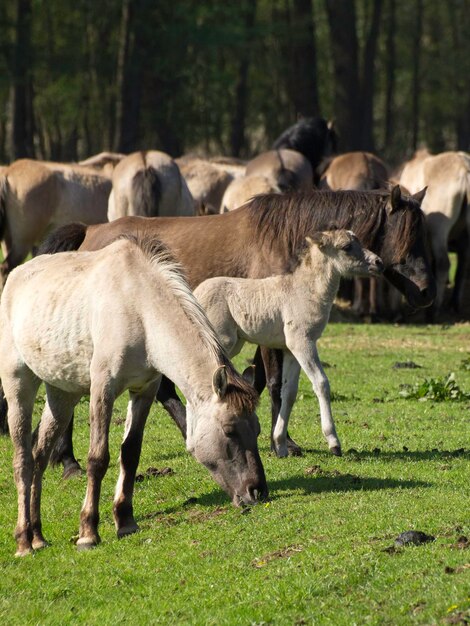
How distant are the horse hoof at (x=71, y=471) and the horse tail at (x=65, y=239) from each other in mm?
1842

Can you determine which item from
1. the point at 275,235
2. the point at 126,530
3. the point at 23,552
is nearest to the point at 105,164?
the point at 275,235

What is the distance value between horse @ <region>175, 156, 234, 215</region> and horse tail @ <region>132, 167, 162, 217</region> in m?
2.72

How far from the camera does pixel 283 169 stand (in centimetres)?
1952

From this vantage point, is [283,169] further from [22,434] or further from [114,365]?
[114,365]

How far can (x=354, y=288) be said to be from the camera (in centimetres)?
2005

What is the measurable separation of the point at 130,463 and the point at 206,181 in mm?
14353

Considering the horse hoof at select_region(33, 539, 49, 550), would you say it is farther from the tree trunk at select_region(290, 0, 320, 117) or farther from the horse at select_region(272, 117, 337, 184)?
the tree trunk at select_region(290, 0, 320, 117)

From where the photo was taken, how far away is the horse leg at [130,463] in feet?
24.4

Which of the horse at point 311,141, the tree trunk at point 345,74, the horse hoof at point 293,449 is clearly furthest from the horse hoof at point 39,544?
the tree trunk at point 345,74

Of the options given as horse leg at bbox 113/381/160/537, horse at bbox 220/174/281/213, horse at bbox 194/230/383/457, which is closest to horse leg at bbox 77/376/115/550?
horse leg at bbox 113/381/160/537

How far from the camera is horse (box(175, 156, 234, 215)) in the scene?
21.2 m

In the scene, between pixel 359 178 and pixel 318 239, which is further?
pixel 359 178

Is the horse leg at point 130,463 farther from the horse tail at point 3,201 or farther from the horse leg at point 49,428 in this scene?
the horse tail at point 3,201

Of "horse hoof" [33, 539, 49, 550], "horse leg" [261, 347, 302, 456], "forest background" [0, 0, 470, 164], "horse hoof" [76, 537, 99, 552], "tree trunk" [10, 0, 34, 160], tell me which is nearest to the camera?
"horse hoof" [76, 537, 99, 552]
